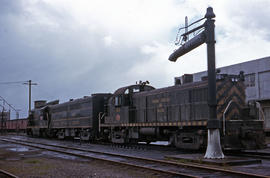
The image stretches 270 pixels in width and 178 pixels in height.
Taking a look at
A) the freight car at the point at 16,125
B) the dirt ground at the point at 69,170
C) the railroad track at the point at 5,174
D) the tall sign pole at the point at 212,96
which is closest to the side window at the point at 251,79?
the tall sign pole at the point at 212,96

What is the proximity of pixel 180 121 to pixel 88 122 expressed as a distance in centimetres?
972

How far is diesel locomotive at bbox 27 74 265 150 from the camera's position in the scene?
12.5 m

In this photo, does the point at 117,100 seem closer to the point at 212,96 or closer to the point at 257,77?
the point at 212,96

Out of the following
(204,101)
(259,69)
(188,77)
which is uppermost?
(259,69)

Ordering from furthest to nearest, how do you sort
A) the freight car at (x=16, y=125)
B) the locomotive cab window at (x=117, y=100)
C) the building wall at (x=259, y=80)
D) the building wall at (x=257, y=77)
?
the freight car at (x=16, y=125)
the building wall at (x=257, y=77)
the building wall at (x=259, y=80)
the locomotive cab window at (x=117, y=100)

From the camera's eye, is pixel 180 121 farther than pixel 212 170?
Yes

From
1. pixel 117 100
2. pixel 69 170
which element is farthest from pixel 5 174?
pixel 117 100

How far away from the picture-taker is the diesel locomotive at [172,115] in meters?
12.5

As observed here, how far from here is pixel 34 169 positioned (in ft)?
31.2

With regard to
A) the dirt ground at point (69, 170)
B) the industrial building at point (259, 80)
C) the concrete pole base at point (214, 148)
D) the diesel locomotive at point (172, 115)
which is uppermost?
the industrial building at point (259, 80)

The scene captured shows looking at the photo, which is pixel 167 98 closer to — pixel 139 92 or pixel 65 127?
pixel 139 92

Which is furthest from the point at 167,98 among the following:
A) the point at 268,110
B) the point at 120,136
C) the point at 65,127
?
the point at 268,110

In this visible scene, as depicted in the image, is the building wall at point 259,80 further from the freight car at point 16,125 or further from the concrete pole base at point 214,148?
the freight car at point 16,125

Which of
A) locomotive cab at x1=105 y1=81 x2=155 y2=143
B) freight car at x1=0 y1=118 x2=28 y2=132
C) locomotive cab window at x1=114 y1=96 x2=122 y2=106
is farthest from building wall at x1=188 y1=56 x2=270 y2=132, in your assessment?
freight car at x1=0 y1=118 x2=28 y2=132
